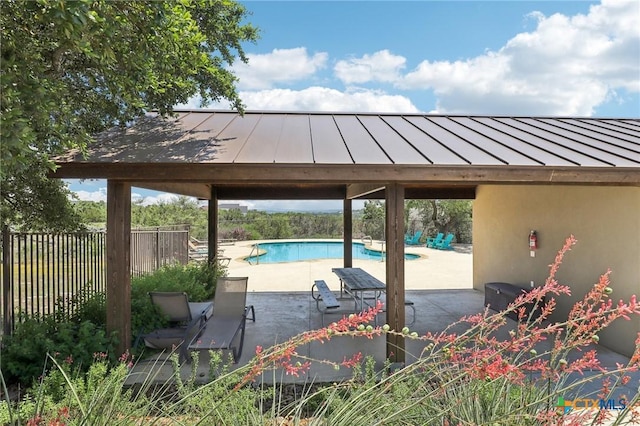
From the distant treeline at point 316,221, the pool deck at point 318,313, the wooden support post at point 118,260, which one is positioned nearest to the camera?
the wooden support post at point 118,260

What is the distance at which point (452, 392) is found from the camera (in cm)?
236

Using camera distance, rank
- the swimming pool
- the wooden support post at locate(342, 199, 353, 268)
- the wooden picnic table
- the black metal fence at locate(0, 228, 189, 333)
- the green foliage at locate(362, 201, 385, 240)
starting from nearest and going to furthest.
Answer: the black metal fence at locate(0, 228, 189, 333), the wooden picnic table, the wooden support post at locate(342, 199, 353, 268), the swimming pool, the green foliage at locate(362, 201, 385, 240)

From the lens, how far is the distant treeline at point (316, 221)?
22.8m

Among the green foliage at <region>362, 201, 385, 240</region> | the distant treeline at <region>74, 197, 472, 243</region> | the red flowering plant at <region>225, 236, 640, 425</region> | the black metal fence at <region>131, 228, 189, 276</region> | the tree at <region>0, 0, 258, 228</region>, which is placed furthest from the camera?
the green foliage at <region>362, 201, 385, 240</region>

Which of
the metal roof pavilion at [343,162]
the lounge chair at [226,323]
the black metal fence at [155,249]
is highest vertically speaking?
the metal roof pavilion at [343,162]

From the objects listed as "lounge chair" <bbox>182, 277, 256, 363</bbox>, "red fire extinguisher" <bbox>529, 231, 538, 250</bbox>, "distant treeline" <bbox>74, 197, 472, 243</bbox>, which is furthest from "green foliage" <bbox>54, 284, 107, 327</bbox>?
"distant treeline" <bbox>74, 197, 472, 243</bbox>

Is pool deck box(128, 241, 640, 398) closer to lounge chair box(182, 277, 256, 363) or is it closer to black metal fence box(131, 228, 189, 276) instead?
lounge chair box(182, 277, 256, 363)

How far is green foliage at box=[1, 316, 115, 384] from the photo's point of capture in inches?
176

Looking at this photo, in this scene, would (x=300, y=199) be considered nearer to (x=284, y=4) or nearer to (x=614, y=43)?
(x=284, y=4)

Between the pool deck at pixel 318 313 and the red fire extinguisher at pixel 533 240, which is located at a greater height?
the red fire extinguisher at pixel 533 240

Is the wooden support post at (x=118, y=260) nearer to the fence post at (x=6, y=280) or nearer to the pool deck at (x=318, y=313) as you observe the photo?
the pool deck at (x=318, y=313)

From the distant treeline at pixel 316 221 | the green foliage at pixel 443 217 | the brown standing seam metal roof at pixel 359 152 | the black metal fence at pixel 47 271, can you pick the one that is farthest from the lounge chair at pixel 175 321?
the green foliage at pixel 443 217

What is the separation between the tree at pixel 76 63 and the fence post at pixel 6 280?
581 mm

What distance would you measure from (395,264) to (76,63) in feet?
17.4
